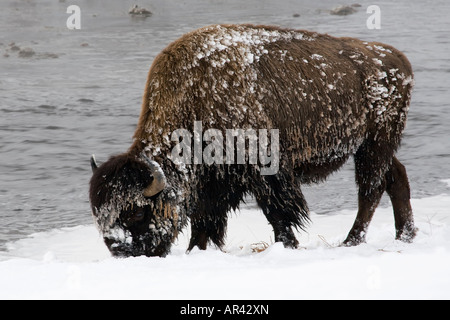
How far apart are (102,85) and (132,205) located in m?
10.1

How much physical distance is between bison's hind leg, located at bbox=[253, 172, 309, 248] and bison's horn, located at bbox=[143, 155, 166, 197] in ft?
2.91

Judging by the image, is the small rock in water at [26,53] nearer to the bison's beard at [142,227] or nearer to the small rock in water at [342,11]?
the small rock in water at [342,11]

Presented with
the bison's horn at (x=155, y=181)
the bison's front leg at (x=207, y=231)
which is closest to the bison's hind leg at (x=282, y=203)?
the bison's front leg at (x=207, y=231)

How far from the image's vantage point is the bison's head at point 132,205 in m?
4.69

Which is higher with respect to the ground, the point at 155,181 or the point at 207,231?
the point at 155,181

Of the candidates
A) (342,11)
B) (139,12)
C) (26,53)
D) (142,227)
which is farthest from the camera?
(139,12)

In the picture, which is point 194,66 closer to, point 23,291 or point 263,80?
point 263,80

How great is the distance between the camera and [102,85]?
14.5 m

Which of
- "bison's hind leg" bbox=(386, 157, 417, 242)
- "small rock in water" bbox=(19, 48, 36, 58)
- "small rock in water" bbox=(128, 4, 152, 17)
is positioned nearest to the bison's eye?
"bison's hind leg" bbox=(386, 157, 417, 242)

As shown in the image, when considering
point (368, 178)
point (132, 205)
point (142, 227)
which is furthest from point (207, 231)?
point (368, 178)

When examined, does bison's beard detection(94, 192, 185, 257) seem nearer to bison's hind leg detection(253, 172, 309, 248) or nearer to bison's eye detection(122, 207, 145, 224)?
bison's eye detection(122, 207, 145, 224)

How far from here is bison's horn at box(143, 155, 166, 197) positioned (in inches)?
187

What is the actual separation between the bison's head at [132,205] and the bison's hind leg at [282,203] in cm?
82

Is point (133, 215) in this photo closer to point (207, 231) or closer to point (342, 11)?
point (207, 231)
